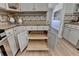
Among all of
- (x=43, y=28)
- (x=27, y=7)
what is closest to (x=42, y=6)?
(x=27, y=7)

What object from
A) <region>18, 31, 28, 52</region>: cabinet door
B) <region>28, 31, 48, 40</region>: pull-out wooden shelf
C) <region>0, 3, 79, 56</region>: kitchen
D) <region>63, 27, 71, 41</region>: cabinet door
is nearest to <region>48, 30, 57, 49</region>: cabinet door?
<region>0, 3, 79, 56</region>: kitchen

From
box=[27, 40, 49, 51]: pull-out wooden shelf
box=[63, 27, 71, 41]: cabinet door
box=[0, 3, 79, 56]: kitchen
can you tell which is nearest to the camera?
box=[0, 3, 79, 56]: kitchen

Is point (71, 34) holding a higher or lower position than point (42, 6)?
lower

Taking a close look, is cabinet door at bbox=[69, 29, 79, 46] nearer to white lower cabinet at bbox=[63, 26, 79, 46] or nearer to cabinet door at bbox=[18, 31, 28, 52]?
white lower cabinet at bbox=[63, 26, 79, 46]

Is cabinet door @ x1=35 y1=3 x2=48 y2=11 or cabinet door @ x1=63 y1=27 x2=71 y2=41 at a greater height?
cabinet door @ x1=35 y1=3 x2=48 y2=11

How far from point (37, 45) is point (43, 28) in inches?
17.2

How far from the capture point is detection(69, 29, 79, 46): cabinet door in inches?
71.7

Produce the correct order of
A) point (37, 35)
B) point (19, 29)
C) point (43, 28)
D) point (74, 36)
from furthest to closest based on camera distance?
point (74, 36)
point (37, 35)
point (43, 28)
point (19, 29)

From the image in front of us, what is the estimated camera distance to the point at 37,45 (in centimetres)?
181

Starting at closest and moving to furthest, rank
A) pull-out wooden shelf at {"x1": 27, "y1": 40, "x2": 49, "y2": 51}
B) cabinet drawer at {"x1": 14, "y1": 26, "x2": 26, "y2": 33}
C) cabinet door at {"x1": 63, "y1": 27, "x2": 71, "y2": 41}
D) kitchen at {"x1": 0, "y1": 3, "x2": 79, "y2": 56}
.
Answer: cabinet drawer at {"x1": 14, "y1": 26, "x2": 26, "y2": 33}, kitchen at {"x1": 0, "y1": 3, "x2": 79, "y2": 56}, pull-out wooden shelf at {"x1": 27, "y1": 40, "x2": 49, "y2": 51}, cabinet door at {"x1": 63, "y1": 27, "x2": 71, "y2": 41}

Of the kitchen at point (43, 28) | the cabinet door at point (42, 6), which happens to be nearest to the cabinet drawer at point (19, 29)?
the kitchen at point (43, 28)

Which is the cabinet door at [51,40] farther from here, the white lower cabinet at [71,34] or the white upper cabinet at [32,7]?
the white upper cabinet at [32,7]

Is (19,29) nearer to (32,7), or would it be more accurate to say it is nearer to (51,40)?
(32,7)

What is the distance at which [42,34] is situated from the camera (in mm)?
1799
